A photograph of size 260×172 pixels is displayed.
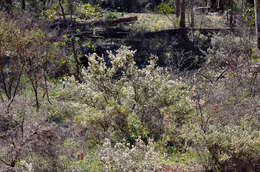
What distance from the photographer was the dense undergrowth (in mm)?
6453

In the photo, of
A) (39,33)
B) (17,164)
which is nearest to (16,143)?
(17,164)

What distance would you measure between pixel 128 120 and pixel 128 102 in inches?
23.8

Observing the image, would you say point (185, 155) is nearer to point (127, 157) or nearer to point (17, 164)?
point (127, 157)

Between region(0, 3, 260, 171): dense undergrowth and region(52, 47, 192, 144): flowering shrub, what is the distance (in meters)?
0.03

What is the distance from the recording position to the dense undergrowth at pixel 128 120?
6.45 metres

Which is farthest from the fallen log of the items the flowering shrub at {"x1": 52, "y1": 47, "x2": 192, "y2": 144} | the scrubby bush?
the flowering shrub at {"x1": 52, "y1": 47, "x2": 192, "y2": 144}

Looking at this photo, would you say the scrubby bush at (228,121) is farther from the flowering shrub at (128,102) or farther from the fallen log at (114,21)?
the fallen log at (114,21)

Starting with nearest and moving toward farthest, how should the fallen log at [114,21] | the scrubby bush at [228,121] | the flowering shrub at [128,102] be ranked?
the scrubby bush at [228,121] < the flowering shrub at [128,102] < the fallen log at [114,21]

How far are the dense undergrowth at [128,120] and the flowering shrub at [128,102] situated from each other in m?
0.03

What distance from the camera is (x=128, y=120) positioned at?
353 inches

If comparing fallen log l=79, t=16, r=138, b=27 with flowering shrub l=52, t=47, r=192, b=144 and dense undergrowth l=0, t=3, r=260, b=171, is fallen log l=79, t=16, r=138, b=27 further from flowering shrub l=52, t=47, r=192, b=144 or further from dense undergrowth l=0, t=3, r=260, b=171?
flowering shrub l=52, t=47, r=192, b=144

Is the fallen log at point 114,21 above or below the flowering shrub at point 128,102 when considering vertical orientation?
above

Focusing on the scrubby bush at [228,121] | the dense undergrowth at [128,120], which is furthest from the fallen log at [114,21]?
the scrubby bush at [228,121]

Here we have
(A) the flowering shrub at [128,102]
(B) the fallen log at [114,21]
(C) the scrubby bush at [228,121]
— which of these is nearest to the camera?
(C) the scrubby bush at [228,121]
